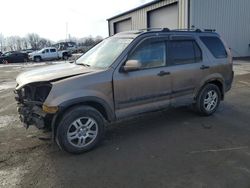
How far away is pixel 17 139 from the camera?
527 centimetres

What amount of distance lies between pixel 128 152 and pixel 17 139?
2.24m

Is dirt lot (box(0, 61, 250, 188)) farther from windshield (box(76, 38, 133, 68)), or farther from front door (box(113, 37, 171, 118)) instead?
windshield (box(76, 38, 133, 68))

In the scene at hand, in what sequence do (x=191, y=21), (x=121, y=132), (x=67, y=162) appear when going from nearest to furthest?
(x=67, y=162)
(x=121, y=132)
(x=191, y=21)

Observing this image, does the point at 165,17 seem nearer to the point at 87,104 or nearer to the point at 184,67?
the point at 184,67

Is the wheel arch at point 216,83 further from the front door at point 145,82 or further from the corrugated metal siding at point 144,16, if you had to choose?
the corrugated metal siding at point 144,16

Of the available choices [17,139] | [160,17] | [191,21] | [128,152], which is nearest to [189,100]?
[128,152]

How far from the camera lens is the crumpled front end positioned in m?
4.32

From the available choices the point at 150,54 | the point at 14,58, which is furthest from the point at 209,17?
the point at 14,58

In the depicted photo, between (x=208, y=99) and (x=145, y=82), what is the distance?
2.04m

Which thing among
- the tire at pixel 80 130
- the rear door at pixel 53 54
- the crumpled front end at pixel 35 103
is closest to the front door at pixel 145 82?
the tire at pixel 80 130

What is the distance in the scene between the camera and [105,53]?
5289 millimetres

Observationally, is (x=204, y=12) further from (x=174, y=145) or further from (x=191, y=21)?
(x=174, y=145)

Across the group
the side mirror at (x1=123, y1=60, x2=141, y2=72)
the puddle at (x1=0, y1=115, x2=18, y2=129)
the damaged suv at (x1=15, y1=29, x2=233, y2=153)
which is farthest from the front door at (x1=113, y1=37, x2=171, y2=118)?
the puddle at (x1=0, y1=115, x2=18, y2=129)

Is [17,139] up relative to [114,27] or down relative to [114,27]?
down
